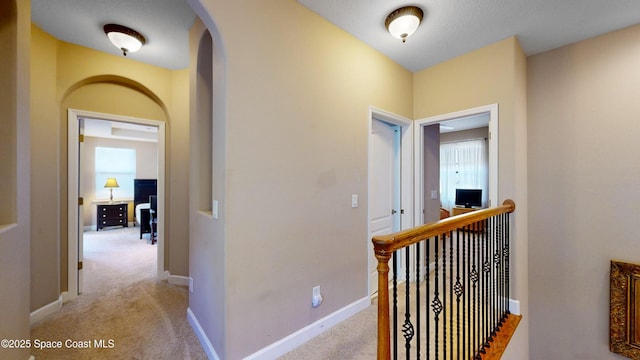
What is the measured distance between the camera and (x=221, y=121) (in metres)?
1.71

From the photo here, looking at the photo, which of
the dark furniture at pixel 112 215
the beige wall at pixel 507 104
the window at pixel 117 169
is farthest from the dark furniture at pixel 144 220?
the beige wall at pixel 507 104

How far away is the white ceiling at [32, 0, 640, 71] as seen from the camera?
2100 millimetres

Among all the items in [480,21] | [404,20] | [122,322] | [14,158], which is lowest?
[122,322]

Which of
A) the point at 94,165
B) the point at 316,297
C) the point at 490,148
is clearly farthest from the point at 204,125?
the point at 94,165

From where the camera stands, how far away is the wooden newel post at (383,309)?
44.1 inches

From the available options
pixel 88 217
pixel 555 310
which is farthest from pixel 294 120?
pixel 88 217

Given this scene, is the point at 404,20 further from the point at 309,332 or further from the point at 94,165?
the point at 94,165

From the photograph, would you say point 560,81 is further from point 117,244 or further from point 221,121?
point 117,244

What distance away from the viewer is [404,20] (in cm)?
215

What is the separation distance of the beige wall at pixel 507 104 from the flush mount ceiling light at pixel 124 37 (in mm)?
3399

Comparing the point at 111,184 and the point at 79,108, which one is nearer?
the point at 79,108

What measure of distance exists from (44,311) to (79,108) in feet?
7.04

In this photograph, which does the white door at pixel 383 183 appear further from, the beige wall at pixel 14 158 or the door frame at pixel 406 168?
the beige wall at pixel 14 158

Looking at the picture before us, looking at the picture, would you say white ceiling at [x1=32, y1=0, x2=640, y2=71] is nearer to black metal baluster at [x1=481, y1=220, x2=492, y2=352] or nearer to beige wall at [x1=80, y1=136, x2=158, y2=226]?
black metal baluster at [x1=481, y1=220, x2=492, y2=352]
